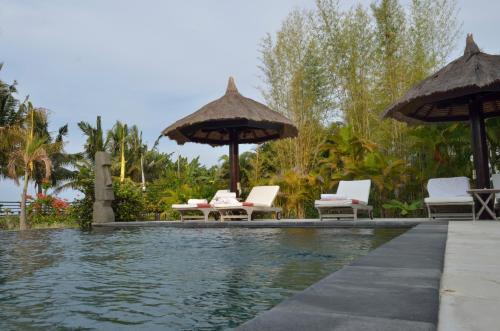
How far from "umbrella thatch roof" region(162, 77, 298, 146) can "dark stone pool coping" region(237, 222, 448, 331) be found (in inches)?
300

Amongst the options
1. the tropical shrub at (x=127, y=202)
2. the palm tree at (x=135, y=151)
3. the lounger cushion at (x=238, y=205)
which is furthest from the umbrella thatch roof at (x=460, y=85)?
the palm tree at (x=135, y=151)

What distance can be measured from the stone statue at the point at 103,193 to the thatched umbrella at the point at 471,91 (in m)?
6.71

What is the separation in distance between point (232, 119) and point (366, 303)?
8.41 m

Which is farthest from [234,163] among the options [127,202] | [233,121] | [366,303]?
[366,303]

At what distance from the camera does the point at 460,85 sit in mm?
6910

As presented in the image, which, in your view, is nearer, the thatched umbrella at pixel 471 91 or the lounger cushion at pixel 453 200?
the thatched umbrella at pixel 471 91

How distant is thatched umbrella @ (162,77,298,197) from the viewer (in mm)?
9555

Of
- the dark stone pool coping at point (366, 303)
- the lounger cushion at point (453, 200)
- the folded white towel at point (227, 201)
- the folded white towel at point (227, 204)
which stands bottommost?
the dark stone pool coping at point (366, 303)

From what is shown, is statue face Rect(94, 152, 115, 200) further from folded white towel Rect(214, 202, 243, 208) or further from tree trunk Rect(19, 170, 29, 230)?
tree trunk Rect(19, 170, 29, 230)

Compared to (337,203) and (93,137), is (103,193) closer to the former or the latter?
(337,203)

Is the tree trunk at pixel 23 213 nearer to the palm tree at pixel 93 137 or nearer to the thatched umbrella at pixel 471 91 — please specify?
the palm tree at pixel 93 137

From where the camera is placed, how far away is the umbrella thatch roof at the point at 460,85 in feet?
22.6

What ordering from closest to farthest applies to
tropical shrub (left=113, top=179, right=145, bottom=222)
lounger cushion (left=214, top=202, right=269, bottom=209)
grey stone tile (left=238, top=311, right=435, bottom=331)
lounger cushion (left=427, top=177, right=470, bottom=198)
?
grey stone tile (left=238, top=311, right=435, bottom=331) → lounger cushion (left=427, top=177, right=470, bottom=198) → lounger cushion (left=214, top=202, right=269, bottom=209) → tropical shrub (left=113, top=179, right=145, bottom=222)

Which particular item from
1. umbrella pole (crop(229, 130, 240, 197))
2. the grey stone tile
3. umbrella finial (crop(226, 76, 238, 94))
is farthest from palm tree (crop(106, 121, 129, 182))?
the grey stone tile
